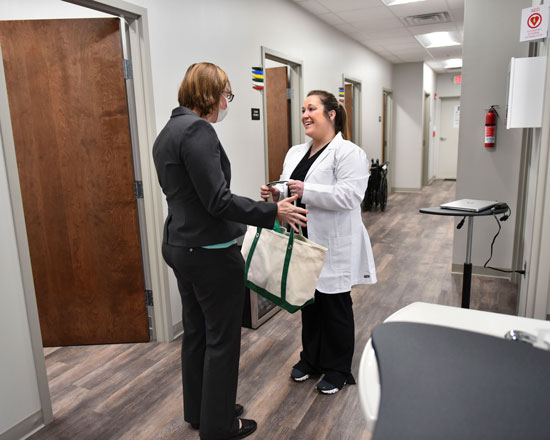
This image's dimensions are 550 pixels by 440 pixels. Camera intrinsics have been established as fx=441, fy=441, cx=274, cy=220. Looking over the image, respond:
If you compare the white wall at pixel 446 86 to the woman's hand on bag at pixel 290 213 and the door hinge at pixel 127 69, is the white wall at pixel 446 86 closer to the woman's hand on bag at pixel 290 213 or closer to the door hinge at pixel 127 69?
the door hinge at pixel 127 69

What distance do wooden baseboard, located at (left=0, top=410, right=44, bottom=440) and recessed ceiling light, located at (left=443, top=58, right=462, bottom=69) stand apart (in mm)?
8926

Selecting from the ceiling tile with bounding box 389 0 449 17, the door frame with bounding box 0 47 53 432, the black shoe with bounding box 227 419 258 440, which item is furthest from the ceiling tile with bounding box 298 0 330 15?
the black shoe with bounding box 227 419 258 440

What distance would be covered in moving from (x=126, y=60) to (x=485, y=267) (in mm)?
3183

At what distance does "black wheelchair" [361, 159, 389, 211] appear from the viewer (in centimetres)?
683

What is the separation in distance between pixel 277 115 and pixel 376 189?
288 cm

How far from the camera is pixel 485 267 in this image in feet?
12.3

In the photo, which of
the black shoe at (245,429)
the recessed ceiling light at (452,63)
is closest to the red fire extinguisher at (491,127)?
the black shoe at (245,429)

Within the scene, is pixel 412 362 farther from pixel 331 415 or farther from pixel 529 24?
pixel 529 24

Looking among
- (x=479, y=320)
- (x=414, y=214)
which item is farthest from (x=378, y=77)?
(x=479, y=320)

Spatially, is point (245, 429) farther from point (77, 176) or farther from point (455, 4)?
point (455, 4)

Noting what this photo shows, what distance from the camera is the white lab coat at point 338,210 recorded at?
188 centimetres

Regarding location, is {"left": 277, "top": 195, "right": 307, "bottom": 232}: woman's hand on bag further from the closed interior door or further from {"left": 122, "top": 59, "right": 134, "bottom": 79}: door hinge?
the closed interior door

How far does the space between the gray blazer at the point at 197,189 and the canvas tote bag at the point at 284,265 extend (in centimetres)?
24

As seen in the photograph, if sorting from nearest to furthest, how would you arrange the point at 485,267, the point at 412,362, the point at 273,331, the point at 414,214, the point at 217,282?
1. the point at 412,362
2. the point at 217,282
3. the point at 273,331
4. the point at 485,267
5. the point at 414,214
